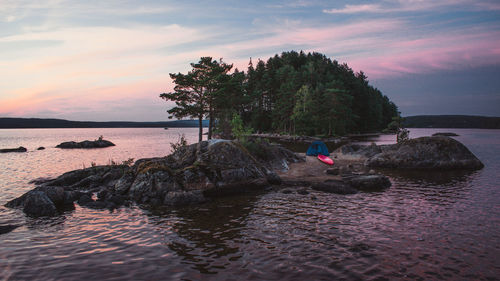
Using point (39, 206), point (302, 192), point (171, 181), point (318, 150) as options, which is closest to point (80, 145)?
point (318, 150)

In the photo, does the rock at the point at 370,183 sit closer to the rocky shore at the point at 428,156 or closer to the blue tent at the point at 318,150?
the rocky shore at the point at 428,156

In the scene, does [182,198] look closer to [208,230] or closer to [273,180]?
[208,230]

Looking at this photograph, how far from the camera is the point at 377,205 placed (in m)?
13.0

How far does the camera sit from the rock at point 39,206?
486 inches

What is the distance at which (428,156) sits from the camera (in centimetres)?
2431

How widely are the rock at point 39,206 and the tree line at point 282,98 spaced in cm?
1988

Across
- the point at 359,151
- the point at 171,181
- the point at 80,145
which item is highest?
the point at 359,151

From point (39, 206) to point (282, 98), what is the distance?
7455 centimetres

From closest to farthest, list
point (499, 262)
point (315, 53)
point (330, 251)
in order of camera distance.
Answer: point (499, 262)
point (330, 251)
point (315, 53)

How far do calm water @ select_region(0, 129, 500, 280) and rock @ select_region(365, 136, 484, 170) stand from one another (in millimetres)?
10156

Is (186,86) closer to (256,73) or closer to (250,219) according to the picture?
(250,219)

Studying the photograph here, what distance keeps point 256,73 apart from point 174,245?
10365 centimetres

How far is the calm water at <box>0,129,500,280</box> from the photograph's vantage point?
7.15 m

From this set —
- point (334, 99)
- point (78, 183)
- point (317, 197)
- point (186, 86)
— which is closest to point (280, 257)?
point (317, 197)
